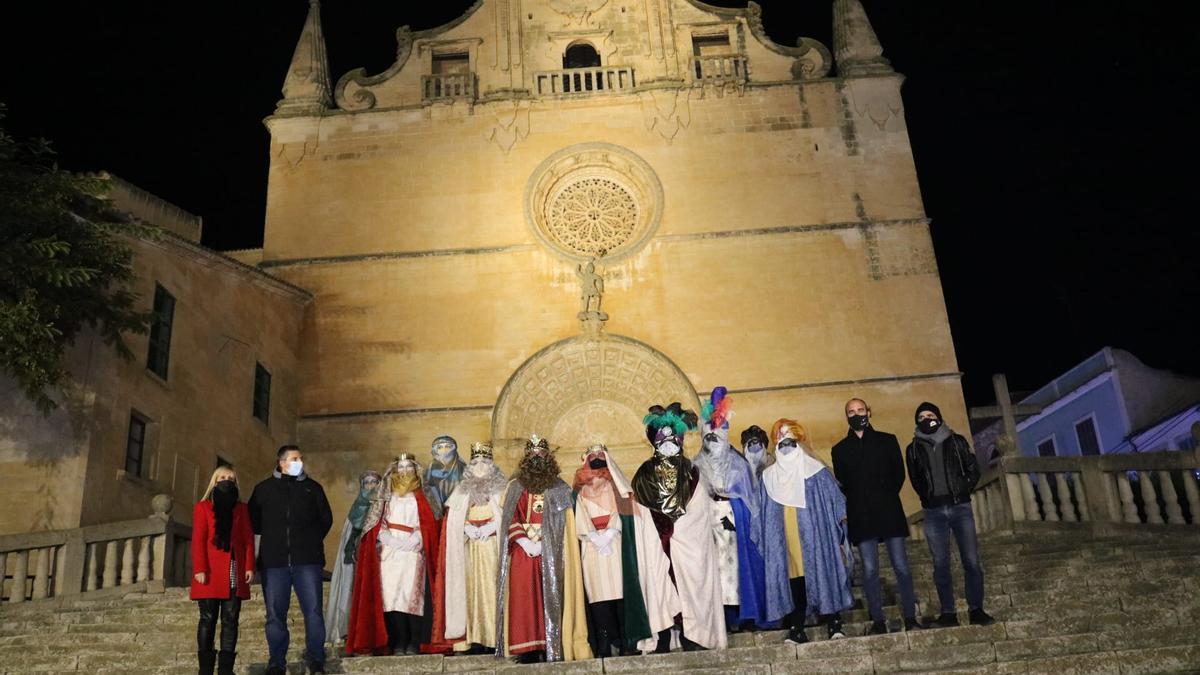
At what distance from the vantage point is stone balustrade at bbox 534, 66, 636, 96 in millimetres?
18406

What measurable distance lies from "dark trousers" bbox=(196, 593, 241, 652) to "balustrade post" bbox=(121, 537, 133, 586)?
4108 mm

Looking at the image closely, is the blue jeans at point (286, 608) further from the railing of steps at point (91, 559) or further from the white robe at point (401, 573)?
the railing of steps at point (91, 559)

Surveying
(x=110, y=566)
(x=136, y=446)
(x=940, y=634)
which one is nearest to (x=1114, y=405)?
(x=940, y=634)

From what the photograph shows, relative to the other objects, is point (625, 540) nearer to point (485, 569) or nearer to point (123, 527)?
point (485, 569)

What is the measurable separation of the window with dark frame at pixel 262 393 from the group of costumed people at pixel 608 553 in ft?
27.5

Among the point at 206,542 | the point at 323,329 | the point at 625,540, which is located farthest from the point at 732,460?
the point at 323,329

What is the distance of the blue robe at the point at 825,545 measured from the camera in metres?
7.41

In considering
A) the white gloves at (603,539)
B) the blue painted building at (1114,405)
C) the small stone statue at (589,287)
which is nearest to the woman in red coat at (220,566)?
the white gloves at (603,539)

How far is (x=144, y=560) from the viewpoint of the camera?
11.0 meters

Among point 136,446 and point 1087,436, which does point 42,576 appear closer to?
point 136,446

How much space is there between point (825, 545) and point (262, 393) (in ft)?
35.0

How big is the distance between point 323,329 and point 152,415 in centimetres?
405

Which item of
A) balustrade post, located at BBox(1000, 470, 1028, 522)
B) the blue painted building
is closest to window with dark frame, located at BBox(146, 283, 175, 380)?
balustrade post, located at BBox(1000, 470, 1028, 522)

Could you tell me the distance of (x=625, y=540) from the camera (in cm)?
754
